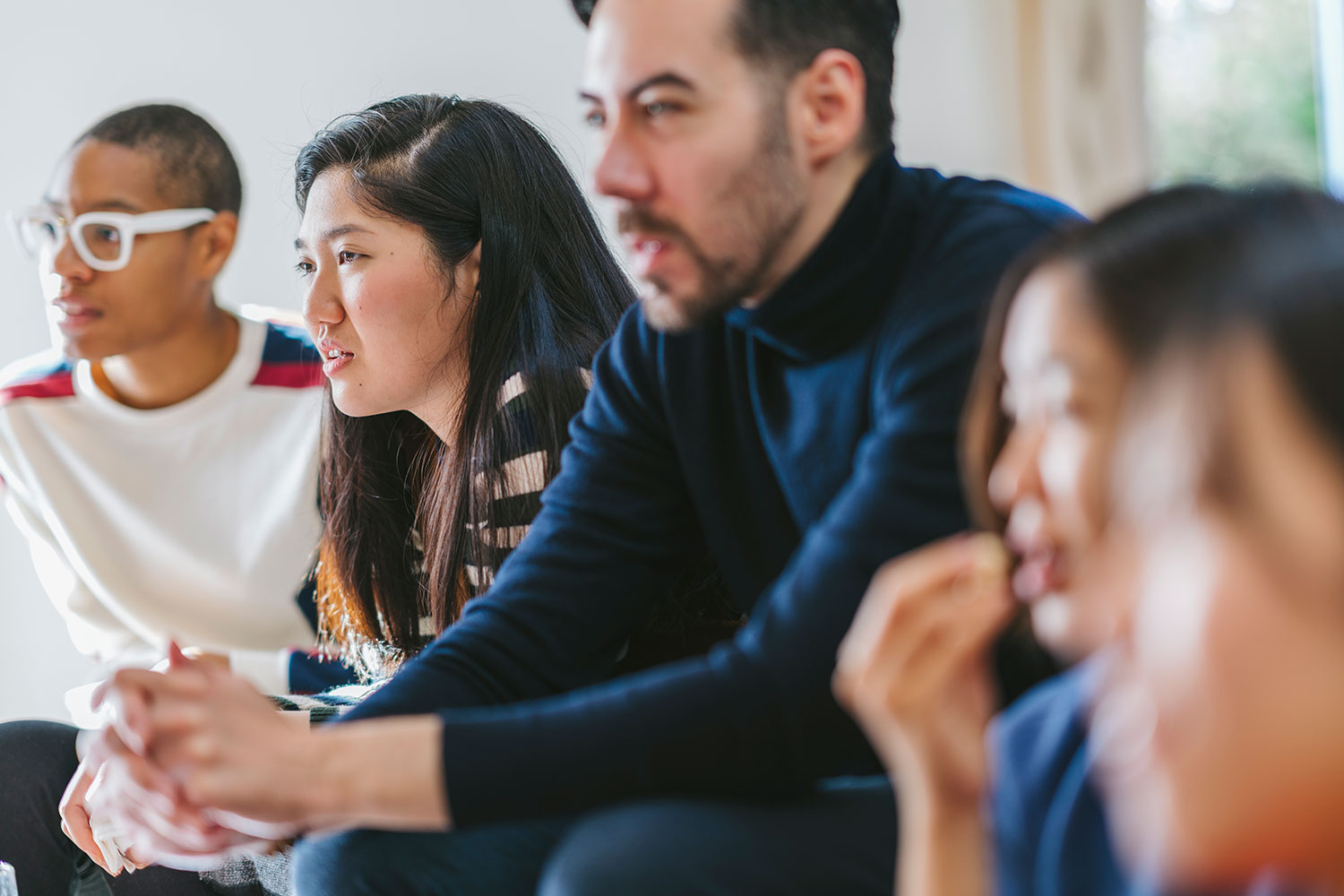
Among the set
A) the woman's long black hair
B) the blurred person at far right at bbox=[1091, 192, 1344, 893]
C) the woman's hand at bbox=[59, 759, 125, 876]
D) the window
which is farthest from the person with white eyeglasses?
the window

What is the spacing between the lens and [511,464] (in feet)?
4.42

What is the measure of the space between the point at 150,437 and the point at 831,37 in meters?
1.50

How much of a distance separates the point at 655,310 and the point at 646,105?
149mm

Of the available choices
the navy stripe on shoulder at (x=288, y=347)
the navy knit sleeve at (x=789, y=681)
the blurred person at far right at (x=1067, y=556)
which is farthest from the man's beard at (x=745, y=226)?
the navy stripe on shoulder at (x=288, y=347)

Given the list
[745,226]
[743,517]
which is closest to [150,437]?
[743,517]

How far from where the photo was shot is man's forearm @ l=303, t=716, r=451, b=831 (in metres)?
0.80

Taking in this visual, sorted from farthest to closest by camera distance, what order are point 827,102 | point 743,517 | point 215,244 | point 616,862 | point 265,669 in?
point 215,244
point 265,669
point 743,517
point 827,102
point 616,862

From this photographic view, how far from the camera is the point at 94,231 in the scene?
208 cm

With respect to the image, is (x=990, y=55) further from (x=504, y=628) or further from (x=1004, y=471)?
(x=1004, y=471)

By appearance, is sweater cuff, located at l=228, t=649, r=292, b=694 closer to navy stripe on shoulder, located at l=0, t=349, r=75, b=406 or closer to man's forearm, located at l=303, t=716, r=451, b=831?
navy stripe on shoulder, located at l=0, t=349, r=75, b=406

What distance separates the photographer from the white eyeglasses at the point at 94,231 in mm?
2070

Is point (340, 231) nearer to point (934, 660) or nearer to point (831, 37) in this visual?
point (831, 37)

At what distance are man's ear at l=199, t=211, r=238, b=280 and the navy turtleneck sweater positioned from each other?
4.07 feet

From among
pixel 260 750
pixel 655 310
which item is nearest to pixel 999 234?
pixel 655 310
